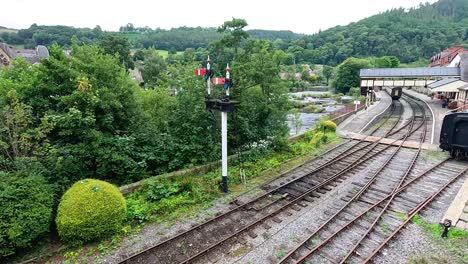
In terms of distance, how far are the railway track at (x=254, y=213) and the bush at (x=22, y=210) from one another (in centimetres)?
241

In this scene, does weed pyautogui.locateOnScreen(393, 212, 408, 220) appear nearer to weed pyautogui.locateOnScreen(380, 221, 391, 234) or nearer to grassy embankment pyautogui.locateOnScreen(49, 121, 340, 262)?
weed pyautogui.locateOnScreen(380, 221, 391, 234)

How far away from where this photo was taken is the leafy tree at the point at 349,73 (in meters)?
64.8

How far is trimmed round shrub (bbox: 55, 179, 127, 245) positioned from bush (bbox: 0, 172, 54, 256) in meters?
0.44

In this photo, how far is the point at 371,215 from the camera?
29.3 feet

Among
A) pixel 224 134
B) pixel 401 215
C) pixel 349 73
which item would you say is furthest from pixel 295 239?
pixel 349 73

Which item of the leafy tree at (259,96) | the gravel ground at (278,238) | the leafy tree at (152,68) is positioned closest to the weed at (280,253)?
the gravel ground at (278,238)

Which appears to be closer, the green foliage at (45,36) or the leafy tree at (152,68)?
the leafy tree at (152,68)

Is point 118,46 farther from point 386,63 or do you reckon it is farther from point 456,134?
point 386,63

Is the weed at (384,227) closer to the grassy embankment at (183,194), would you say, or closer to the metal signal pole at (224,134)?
the grassy embankment at (183,194)

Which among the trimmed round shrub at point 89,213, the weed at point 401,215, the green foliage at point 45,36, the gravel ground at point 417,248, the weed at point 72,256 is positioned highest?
the green foliage at point 45,36

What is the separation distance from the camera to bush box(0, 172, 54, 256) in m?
6.29

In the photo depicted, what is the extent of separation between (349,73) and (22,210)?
7088 cm

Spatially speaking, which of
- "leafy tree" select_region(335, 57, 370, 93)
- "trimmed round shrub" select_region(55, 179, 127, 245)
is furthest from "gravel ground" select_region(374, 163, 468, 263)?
"leafy tree" select_region(335, 57, 370, 93)

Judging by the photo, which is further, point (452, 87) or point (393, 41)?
point (393, 41)
